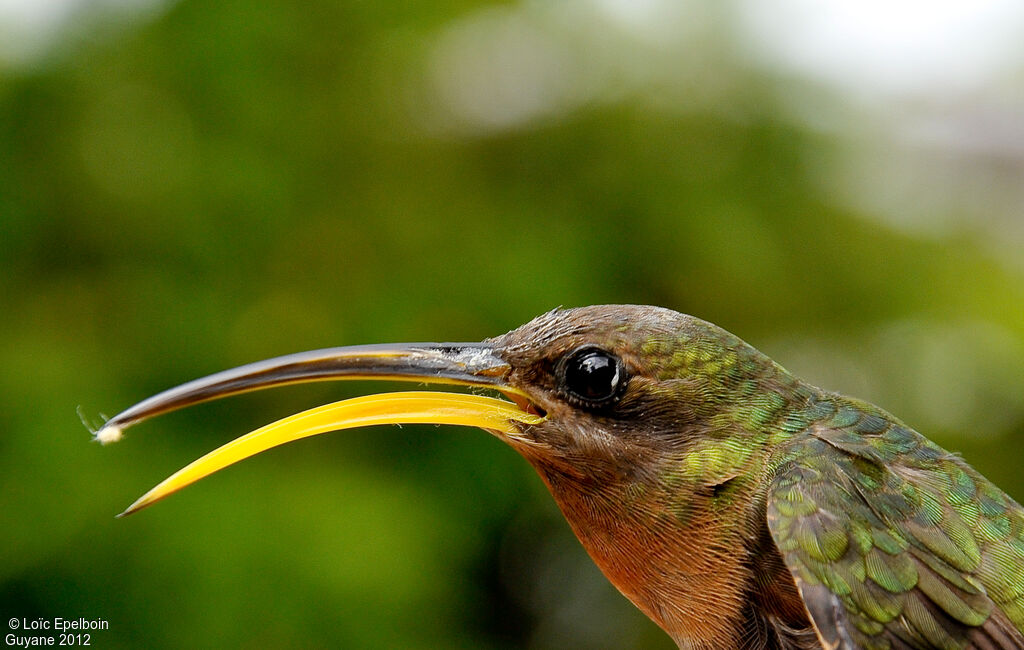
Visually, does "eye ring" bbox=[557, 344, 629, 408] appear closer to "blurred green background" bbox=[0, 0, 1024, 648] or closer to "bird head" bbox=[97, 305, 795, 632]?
"bird head" bbox=[97, 305, 795, 632]

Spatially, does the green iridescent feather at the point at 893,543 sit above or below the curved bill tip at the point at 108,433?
below

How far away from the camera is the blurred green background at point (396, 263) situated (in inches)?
204

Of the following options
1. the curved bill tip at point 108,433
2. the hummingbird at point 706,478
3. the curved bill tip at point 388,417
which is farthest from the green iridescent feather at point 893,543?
the curved bill tip at point 108,433

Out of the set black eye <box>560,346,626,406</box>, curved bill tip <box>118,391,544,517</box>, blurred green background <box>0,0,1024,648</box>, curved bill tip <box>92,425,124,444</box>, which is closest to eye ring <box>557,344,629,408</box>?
black eye <box>560,346,626,406</box>

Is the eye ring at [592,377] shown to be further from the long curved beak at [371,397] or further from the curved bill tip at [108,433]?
the curved bill tip at [108,433]

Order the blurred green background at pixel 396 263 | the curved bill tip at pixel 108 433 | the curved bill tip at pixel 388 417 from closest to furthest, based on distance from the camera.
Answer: the curved bill tip at pixel 108 433, the curved bill tip at pixel 388 417, the blurred green background at pixel 396 263

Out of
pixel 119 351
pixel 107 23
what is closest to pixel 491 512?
pixel 119 351

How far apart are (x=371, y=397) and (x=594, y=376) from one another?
56cm

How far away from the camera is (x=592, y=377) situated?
251 centimetres

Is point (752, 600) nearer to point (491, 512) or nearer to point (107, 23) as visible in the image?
point (491, 512)

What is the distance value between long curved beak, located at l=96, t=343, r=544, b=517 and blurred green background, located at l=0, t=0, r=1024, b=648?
2.78m

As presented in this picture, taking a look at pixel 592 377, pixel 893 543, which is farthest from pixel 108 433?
pixel 893 543

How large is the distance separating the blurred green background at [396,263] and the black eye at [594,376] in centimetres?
289

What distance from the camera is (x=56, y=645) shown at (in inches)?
203
